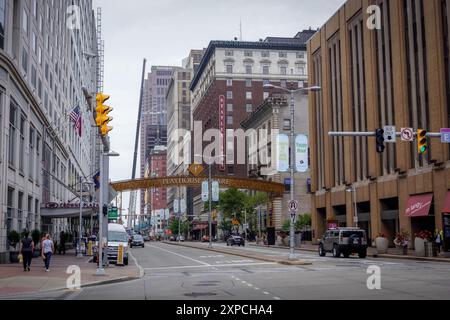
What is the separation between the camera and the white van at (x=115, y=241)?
1405 inches

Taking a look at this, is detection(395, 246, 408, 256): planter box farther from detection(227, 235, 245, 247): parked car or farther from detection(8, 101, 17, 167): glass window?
detection(227, 235, 245, 247): parked car

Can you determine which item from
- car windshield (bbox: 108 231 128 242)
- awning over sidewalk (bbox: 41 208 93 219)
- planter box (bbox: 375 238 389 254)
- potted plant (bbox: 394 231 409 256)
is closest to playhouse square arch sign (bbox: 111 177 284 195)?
awning over sidewalk (bbox: 41 208 93 219)

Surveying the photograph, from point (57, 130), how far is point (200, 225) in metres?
89.4

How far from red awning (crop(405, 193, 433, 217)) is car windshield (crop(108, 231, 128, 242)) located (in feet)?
75.4

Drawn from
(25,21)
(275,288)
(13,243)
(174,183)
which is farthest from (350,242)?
(174,183)

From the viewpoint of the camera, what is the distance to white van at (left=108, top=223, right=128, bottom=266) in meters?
35.7

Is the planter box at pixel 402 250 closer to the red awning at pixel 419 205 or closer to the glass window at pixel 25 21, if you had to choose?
the red awning at pixel 419 205

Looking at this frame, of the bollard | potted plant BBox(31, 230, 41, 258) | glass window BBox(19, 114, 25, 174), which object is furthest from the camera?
potted plant BBox(31, 230, 41, 258)

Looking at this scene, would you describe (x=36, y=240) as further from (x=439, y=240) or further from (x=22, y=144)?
(x=439, y=240)

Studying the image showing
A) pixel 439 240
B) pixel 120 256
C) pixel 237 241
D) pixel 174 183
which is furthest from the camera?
pixel 174 183

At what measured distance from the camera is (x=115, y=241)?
1474 inches

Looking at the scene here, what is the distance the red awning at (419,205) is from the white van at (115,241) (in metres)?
23.1

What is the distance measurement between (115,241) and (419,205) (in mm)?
24444

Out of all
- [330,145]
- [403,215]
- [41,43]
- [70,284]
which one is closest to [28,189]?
[41,43]
